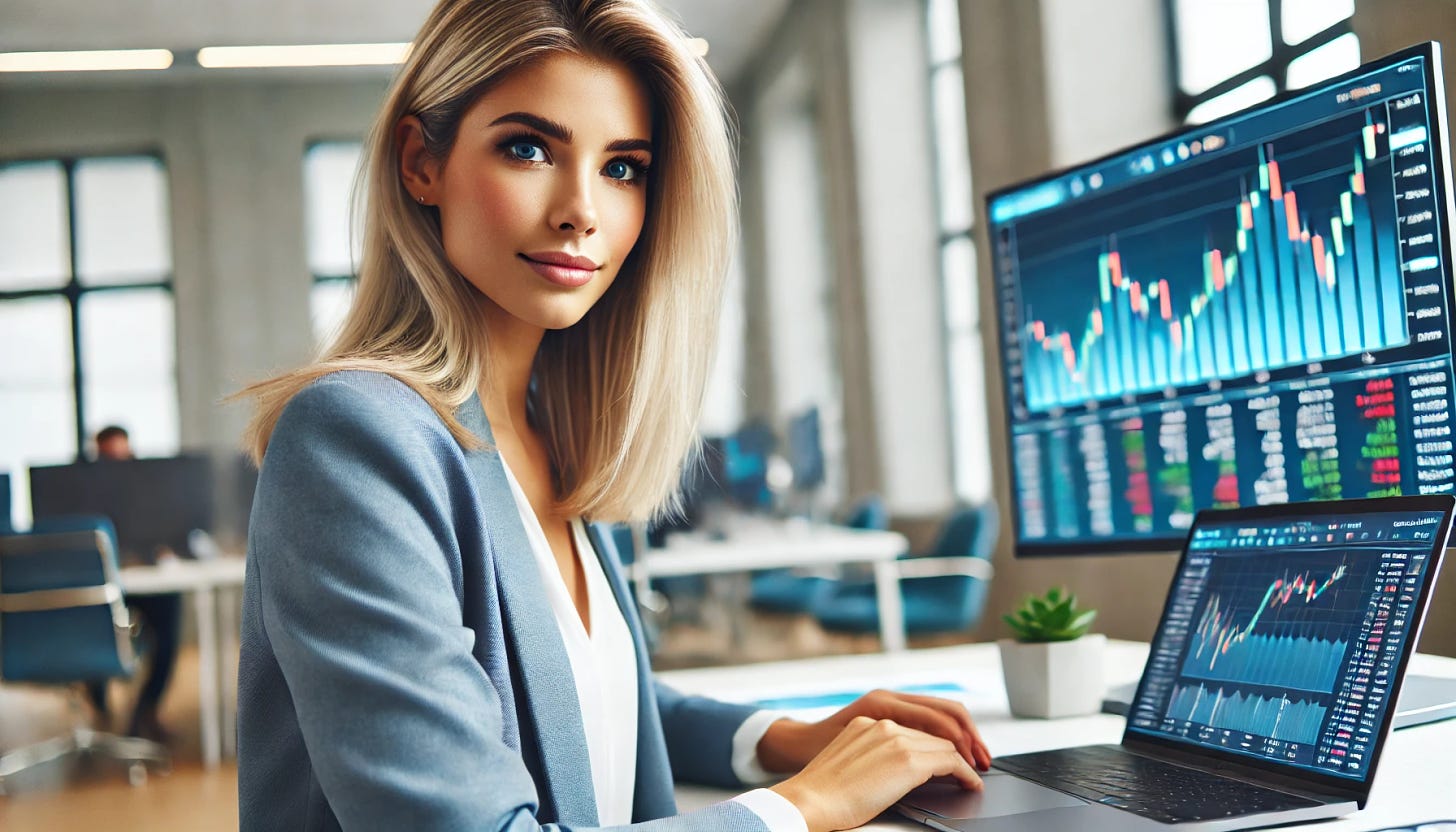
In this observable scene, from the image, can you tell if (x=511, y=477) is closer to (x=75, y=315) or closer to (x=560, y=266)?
(x=560, y=266)

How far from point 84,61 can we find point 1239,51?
882cm

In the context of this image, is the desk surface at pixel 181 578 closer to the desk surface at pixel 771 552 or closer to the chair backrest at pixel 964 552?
the desk surface at pixel 771 552

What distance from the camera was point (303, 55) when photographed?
9609 mm

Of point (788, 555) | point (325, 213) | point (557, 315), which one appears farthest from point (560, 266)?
point (325, 213)

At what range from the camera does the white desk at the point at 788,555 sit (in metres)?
5.09

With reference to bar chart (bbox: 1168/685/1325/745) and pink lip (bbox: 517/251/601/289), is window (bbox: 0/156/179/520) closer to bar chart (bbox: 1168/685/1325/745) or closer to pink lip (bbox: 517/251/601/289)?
pink lip (bbox: 517/251/601/289)

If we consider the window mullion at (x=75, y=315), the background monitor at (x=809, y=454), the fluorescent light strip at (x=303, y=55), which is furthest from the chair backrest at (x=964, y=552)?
the window mullion at (x=75, y=315)

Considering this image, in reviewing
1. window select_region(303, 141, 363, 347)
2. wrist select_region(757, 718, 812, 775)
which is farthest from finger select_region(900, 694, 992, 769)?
window select_region(303, 141, 363, 347)

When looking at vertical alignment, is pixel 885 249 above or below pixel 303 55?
below

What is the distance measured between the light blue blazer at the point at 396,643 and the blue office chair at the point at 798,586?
508 cm

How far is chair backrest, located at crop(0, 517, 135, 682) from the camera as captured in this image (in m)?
4.73

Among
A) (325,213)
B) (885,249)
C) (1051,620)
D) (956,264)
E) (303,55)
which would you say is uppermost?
(303,55)

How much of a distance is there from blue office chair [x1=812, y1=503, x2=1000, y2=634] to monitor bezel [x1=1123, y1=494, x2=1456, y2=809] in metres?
4.07

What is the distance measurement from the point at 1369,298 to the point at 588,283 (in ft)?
2.23
